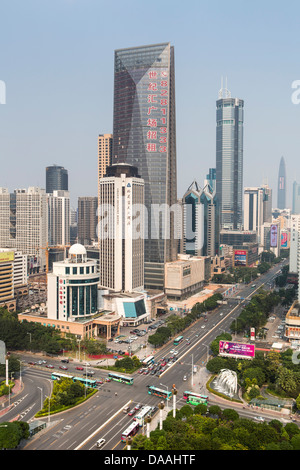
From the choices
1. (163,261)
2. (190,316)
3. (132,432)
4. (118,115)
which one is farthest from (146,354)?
(118,115)

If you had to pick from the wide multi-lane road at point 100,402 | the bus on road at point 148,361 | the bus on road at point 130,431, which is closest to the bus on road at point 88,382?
the wide multi-lane road at point 100,402

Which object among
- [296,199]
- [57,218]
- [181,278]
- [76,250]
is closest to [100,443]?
[76,250]

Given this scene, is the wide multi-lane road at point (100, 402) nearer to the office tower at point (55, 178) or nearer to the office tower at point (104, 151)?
the office tower at point (104, 151)

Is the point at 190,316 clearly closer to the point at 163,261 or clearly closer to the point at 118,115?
the point at 163,261

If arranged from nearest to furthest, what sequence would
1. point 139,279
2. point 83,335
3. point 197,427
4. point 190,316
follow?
point 197,427
point 83,335
point 190,316
point 139,279

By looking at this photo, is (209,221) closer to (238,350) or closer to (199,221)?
(199,221)

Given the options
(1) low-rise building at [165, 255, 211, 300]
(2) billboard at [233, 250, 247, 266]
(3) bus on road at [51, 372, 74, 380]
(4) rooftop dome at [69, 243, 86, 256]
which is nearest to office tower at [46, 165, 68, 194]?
(2) billboard at [233, 250, 247, 266]
